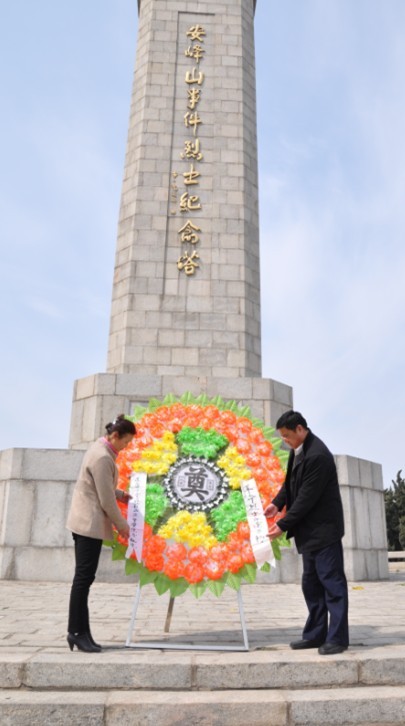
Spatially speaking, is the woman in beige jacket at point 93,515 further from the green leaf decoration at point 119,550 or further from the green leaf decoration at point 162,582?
the green leaf decoration at point 162,582

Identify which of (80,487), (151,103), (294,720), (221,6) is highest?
(221,6)

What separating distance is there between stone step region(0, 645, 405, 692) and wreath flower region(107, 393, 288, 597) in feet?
2.30

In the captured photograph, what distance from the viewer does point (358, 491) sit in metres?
9.77

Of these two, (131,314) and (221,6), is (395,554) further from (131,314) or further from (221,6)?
(221,6)

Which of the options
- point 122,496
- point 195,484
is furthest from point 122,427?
point 195,484

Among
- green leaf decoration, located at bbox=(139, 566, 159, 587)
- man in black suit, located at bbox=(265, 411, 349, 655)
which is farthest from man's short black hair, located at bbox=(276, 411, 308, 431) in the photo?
green leaf decoration, located at bbox=(139, 566, 159, 587)

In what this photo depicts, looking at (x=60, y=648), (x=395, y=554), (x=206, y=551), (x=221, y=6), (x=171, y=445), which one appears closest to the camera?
(x=60, y=648)

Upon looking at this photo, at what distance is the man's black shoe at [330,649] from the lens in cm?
384

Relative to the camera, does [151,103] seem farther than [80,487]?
Yes

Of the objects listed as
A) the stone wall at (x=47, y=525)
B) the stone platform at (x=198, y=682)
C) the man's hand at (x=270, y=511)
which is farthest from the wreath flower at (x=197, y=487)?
the stone wall at (x=47, y=525)

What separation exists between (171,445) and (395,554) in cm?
1575

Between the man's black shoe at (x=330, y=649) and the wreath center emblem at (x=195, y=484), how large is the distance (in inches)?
51.4

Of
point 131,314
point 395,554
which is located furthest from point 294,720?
point 395,554

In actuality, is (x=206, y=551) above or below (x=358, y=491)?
below
